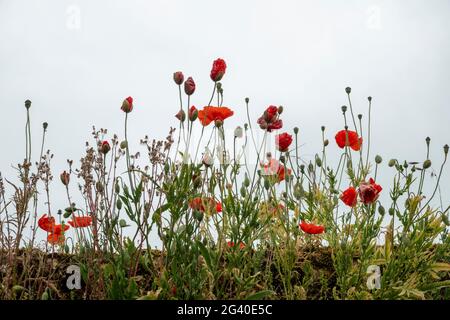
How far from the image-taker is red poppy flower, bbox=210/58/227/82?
7.32 feet

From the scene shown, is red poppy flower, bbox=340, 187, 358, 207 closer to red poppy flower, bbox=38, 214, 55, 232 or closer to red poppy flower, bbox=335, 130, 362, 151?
red poppy flower, bbox=335, 130, 362, 151

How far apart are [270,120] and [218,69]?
298 mm

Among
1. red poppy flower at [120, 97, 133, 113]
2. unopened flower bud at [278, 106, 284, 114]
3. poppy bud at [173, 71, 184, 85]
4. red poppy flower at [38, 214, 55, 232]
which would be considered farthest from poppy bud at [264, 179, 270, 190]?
red poppy flower at [38, 214, 55, 232]

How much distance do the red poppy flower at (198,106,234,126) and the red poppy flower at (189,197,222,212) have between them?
315mm

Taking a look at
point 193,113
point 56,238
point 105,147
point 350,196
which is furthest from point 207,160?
point 56,238

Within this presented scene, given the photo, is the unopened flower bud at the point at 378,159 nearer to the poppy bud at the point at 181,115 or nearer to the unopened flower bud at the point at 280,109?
the unopened flower bud at the point at 280,109

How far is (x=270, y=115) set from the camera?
2309 millimetres

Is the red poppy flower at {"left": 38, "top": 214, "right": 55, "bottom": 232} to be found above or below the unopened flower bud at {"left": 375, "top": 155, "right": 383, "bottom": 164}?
below

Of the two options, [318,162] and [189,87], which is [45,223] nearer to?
[189,87]

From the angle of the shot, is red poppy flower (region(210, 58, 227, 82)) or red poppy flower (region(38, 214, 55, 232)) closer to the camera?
red poppy flower (region(210, 58, 227, 82))
